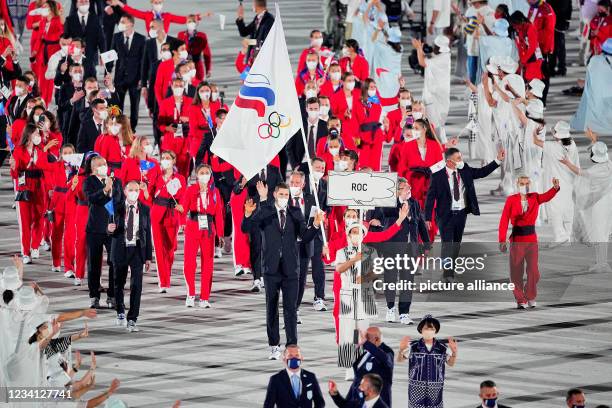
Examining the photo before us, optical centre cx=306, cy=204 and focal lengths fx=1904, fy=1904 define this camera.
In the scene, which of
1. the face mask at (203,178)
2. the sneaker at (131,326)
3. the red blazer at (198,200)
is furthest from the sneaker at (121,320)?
the face mask at (203,178)

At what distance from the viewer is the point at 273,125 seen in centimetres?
2228

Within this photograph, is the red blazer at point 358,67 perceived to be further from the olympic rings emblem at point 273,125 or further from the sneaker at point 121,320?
the sneaker at point 121,320

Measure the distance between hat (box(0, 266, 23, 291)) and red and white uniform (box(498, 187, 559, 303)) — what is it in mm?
7019

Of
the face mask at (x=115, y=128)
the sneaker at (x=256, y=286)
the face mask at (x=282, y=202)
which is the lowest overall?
the sneaker at (x=256, y=286)

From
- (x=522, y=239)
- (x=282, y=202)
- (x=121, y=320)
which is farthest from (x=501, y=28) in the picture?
(x=282, y=202)

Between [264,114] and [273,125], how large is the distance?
0.55ft

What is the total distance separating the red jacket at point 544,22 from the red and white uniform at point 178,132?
9.27 m

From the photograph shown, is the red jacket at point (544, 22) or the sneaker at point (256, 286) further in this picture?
the red jacket at point (544, 22)

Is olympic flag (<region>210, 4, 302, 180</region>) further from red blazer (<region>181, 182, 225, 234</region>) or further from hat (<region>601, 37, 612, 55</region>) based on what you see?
hat (<region>601, 37, 612, 55</region>)

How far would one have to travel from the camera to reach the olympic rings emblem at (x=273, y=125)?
22.3m

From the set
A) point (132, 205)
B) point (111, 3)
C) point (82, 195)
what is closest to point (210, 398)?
point (132, 205)

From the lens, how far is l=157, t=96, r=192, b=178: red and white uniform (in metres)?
27.9

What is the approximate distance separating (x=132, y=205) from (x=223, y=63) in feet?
61.8

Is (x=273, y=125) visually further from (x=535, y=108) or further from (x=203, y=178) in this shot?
(x=535, y=108)
